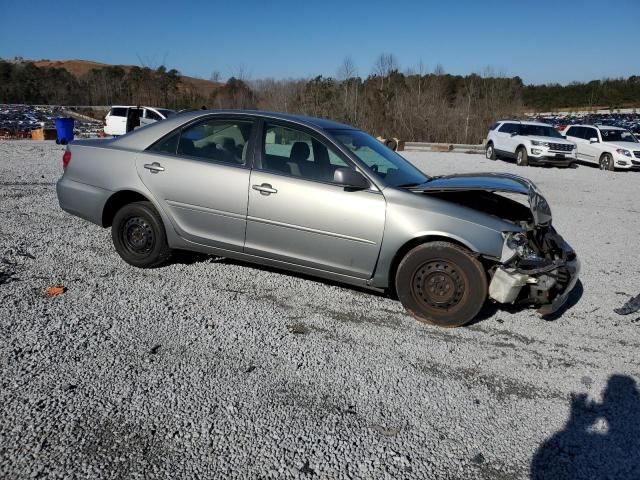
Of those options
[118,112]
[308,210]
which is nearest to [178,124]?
[308,210]

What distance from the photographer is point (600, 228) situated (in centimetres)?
830

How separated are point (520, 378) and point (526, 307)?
1.45 meters

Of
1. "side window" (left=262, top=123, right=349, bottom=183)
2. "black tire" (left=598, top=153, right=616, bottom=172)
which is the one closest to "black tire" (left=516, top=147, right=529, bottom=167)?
"black tire" (left=598, top=153, right=616, bottom=172)

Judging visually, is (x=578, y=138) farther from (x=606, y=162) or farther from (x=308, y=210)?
(x=308, y=210)

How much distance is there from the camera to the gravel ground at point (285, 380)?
2.54m

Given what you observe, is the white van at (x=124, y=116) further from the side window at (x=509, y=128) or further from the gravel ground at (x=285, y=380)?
the gravel ground at (x=285, y=380)

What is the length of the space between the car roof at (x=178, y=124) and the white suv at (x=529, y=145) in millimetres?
15913

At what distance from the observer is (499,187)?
4.36 m

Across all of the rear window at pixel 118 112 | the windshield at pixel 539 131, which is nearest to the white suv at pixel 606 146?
the windshield at pixel 539 131

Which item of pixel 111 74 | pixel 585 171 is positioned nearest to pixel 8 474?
pixel 585 171

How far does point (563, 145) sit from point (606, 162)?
2.11m

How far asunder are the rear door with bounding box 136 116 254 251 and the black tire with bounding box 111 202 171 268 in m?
0.22

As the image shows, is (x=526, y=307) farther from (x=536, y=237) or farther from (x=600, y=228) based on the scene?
(x=600, y=228)

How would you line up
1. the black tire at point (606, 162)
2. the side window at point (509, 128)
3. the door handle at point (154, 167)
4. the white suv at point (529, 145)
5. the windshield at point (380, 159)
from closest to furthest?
the windshield at point (380, 159) → the door handle at point (154, 167) → the white suv at point (529, 145) → the black tire at point (606, 162) → the side window at point (509, 128)
